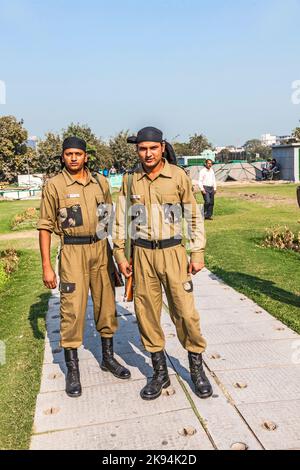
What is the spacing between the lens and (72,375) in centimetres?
371

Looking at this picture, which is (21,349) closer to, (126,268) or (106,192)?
(126,268)

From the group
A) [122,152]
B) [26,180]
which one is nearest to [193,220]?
[26,180]

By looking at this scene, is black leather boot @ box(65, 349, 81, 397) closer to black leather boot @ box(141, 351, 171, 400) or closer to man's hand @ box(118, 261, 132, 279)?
black leather boot @ box(141, 351, 171, 400)

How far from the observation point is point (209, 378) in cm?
374

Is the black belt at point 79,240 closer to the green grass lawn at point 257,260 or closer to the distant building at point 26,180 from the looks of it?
the green grass lawn at point 257,260

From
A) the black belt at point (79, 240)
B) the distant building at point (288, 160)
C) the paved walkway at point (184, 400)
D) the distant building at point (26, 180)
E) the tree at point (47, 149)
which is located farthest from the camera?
the tree at point (47, 149)

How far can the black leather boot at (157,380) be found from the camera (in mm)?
3463

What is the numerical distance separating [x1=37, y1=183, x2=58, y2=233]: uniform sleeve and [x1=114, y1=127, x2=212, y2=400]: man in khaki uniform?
0.54 meters

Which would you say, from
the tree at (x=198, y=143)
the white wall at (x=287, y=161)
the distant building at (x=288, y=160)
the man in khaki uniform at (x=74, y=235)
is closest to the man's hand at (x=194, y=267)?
the man in khaki uniform at (x=74, y=235)

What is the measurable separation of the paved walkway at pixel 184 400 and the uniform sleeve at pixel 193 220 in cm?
101
